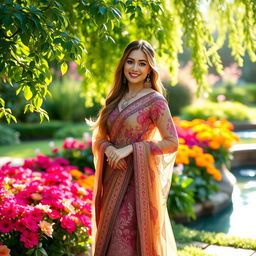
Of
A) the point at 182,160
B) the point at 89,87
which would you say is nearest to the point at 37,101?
the point at 89,87

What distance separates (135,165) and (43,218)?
0.98 meters

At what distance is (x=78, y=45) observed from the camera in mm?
2537

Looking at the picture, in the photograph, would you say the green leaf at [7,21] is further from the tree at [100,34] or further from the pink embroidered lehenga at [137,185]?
the pink embroidered lehenga at [137,185]

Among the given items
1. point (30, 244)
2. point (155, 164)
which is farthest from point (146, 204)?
point (30, 244)

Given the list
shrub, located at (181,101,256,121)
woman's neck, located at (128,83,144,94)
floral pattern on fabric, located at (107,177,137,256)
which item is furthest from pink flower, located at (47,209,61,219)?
shrub, located at (181,101,256,121)

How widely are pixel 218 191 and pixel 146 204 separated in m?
3.42

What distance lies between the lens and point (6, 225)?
3.01 m

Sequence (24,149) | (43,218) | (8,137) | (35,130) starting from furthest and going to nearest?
(35,130) → (8,137) → (24,149) → (43,218)

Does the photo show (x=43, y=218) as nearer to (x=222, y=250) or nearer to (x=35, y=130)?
(x=222, y=250)

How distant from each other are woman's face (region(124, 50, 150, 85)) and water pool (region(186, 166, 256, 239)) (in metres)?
2.80

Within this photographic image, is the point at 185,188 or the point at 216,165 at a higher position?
the point at 216,165

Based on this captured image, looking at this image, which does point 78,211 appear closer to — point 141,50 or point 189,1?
point 141,50

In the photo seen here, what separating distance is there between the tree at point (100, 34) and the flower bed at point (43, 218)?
700 mm

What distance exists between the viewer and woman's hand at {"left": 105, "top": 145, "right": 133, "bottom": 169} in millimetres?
2760
